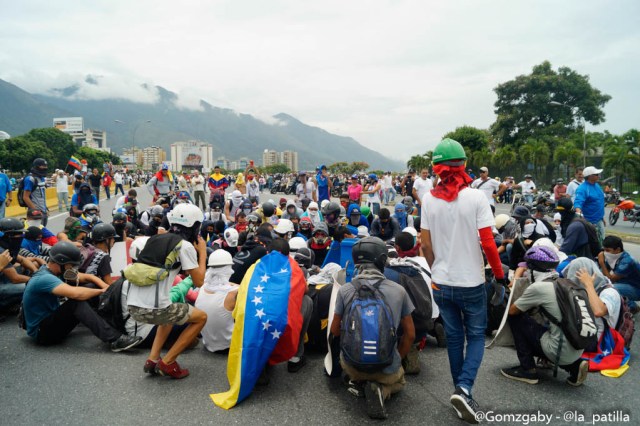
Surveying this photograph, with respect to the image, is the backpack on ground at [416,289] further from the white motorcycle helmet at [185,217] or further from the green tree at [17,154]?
the green tree at [17,154]

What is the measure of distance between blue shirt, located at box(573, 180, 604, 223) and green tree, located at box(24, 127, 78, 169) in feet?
288

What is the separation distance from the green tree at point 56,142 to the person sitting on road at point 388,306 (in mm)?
88761

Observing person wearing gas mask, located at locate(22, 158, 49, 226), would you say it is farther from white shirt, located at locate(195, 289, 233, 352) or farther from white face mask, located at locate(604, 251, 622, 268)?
white face mask, located at locate(604, 251, 622, 268)

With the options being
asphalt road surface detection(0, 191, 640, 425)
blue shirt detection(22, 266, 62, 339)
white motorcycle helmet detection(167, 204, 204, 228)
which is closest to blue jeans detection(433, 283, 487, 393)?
asphalt road surface detection(0, 191, 640, 425)

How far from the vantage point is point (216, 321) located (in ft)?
14.6

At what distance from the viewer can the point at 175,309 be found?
3777 millimetres

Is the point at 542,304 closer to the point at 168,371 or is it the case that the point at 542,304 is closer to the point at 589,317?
the point at 589,317

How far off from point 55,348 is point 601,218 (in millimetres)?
8670

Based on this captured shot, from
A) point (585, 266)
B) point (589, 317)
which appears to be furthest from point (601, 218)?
point (589, 317)

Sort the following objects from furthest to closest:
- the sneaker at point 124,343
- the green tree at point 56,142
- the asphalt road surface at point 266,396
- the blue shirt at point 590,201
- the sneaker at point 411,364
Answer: the green tree at point 56,142, the blue shirt at point 590,201, the sneaker at point 124,343, the sneaker at point 411,364, the asphalt road surface at point 266,396

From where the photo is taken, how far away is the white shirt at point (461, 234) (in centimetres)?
313

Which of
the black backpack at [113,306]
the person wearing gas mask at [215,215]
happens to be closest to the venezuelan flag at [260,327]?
the black backpack at [113,306]

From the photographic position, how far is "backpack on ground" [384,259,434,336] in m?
3.88

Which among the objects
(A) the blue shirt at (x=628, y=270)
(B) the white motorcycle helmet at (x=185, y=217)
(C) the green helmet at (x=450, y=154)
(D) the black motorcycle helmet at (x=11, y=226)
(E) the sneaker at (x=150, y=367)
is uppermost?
(C) the green helmet at (x=450, y=154)
